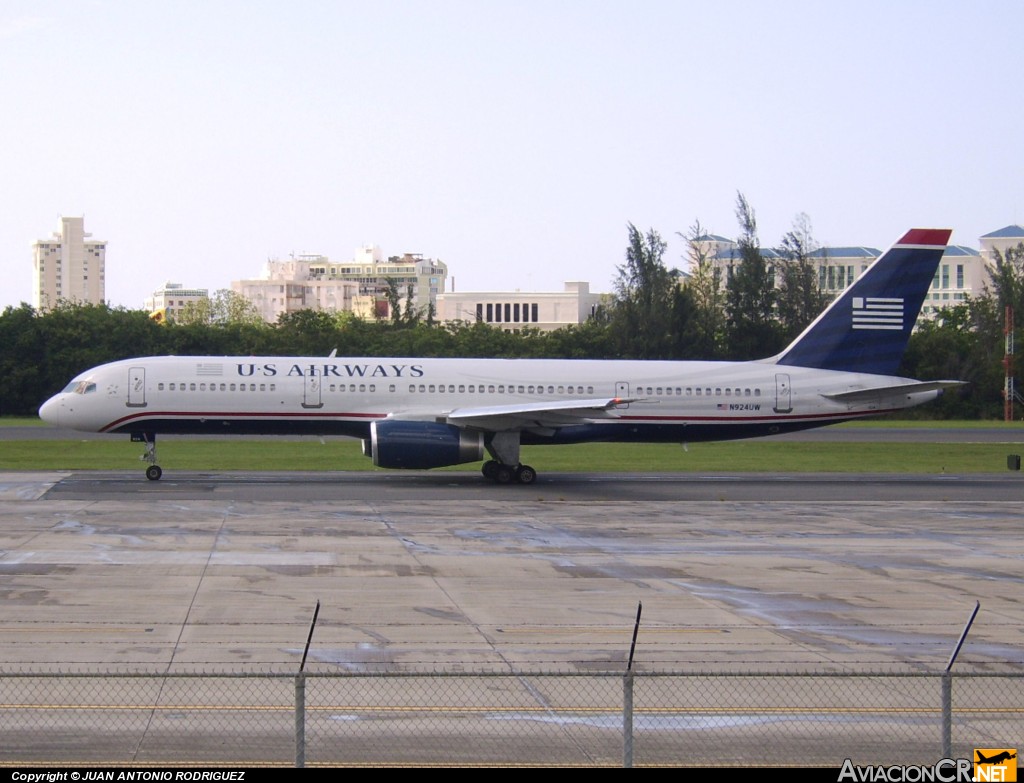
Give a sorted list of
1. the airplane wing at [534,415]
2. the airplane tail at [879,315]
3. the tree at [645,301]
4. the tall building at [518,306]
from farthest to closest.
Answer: the tall building at [518,306]
the tree at [645,301]
the airplane tail at [879,315]
the airplane wing at [534,415]

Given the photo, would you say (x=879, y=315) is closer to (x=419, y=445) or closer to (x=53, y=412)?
(x=419, y=445)

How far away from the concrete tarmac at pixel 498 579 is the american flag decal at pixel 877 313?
7701 mm

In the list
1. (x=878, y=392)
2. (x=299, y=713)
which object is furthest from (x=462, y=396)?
(x=299, y=713)

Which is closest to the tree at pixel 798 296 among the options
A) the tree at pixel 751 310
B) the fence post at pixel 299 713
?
the tree at pixel 751 310

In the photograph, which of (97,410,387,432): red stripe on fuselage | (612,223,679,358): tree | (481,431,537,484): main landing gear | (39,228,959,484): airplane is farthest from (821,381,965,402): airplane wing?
(612,223,679,358): tree

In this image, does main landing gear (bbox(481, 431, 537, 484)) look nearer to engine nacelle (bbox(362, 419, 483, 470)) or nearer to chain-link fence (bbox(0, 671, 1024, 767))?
engine nacelle (bbox(362, 419, 483, 470))

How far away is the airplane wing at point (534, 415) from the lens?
114ft

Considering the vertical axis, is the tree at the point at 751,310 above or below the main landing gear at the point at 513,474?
above

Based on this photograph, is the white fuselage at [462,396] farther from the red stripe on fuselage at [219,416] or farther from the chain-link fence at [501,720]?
the chain-link fence at [501,720]

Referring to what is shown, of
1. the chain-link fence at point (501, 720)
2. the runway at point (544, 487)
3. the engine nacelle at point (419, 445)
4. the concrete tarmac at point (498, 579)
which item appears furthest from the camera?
the engine nacelle at point (419, 445)

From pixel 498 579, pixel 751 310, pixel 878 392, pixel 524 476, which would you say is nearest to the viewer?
pixel 498 579

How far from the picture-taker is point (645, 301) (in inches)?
A: 3644

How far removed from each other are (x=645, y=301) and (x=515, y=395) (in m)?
56.3

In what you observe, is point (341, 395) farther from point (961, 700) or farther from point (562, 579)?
point (961, 700)
